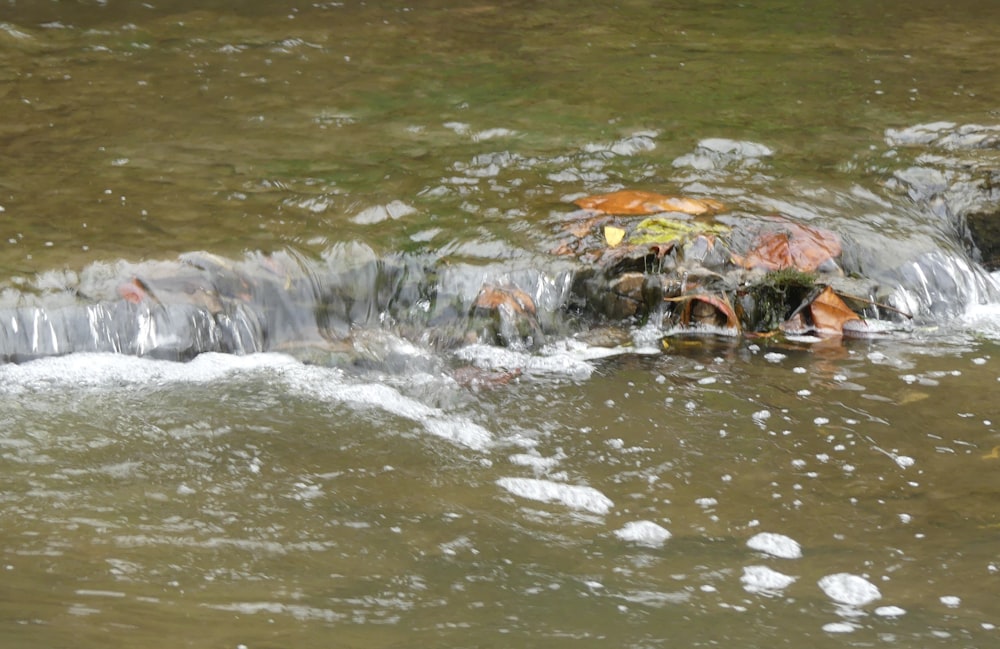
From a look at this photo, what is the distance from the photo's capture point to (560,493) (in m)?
3.31

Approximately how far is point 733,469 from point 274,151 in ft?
10.8

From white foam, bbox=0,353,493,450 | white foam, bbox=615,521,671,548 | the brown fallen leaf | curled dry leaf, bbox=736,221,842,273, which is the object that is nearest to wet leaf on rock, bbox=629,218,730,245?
curled dry leaf, bbox=736,221,842,273

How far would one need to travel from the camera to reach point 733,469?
3.46 meters

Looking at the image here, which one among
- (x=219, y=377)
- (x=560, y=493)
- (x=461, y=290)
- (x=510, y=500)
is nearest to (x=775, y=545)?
(x=560, y=493)

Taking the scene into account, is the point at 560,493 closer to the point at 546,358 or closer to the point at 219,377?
the point at 546,358

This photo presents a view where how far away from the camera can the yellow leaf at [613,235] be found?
4930mm

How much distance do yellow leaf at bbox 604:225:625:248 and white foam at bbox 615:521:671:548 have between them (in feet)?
6.58

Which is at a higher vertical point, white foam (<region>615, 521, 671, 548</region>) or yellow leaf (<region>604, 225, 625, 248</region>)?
yellow leaf (<region>604, 225, 625, 248</region>)

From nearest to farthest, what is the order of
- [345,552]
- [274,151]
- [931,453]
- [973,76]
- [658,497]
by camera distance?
[345,552] → [658,497] → [931,453] → [274,151] → [973,76]

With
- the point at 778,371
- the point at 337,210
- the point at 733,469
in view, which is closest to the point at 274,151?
the point at 337,210

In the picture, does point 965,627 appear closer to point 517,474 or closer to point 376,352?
point 517,474

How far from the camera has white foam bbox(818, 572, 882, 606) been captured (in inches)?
108

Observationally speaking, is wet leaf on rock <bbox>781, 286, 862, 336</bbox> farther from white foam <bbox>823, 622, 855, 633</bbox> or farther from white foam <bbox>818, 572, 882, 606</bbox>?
white foam <bbox>823, 622, 855, 633</bbox>

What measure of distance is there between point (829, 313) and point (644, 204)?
40.0 inches
